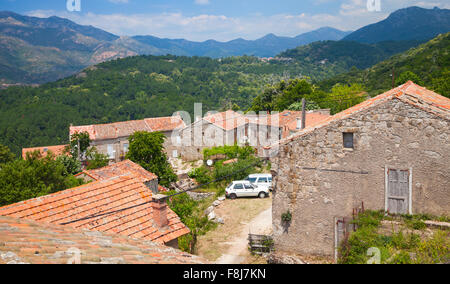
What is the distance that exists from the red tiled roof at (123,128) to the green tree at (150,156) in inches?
705

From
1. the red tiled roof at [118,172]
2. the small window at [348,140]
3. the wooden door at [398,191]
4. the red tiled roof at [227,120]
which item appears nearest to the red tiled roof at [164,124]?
the red tiled roof at [227,120]

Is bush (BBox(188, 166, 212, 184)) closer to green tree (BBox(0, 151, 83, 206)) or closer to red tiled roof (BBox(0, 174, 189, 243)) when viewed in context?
green tree (BBox(0, 151, 83, 206))

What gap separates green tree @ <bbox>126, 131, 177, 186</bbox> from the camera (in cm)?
2811

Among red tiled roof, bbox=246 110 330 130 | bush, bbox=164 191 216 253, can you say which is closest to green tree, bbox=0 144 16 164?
red tiled roof, bbox=246 110 330 130

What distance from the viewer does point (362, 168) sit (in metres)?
8.63

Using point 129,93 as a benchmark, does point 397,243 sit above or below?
below

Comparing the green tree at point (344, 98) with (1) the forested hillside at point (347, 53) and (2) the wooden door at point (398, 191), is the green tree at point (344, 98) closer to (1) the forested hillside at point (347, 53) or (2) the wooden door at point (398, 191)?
(2) the wooden door at point (398, 191)

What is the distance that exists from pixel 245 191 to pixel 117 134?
3317cm

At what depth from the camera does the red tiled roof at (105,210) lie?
7871 millimetres

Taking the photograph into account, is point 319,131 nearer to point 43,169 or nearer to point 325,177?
point 325,177

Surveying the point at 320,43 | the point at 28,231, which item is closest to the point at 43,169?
the point at 28,231

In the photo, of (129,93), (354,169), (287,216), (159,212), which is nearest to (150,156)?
(159,212)

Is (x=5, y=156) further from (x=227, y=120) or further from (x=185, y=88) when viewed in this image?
(x=185, y=88)
